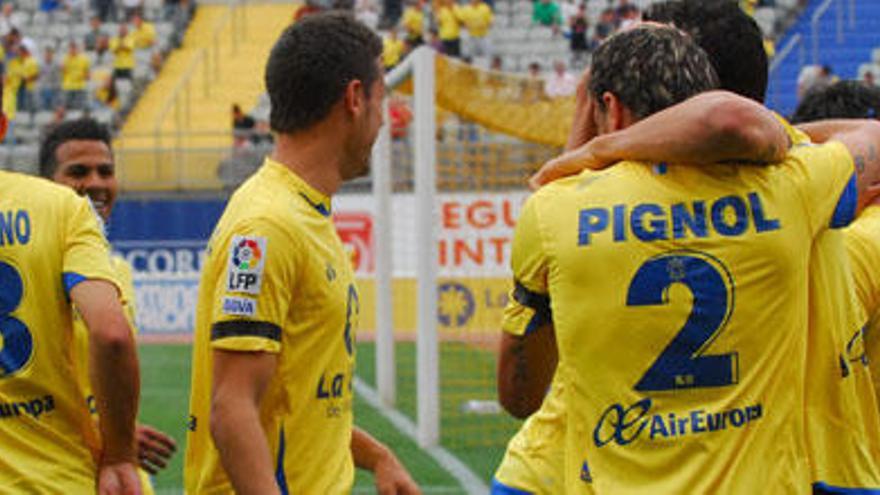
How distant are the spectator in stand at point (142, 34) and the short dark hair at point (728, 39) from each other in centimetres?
2967

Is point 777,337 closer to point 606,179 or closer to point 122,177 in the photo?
point 606,179

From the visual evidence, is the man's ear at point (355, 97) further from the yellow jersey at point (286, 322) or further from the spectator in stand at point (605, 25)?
the spectator in stand at point (605, 25)

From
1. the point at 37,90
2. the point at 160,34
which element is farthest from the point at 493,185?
the point at 160,34

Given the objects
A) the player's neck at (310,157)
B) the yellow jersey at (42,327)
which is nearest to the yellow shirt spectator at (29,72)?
the yellow jersey at (42,327)

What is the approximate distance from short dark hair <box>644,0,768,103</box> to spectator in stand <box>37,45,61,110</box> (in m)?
27.6

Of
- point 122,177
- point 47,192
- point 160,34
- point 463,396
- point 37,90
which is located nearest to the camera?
point 47,192

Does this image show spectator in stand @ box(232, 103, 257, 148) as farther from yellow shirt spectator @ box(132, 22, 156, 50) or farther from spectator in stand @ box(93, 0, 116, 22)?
spectator in stand @ box(93, 0, 116, 22)

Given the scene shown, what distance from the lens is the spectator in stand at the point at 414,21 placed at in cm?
2981

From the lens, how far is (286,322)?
11.8 ft

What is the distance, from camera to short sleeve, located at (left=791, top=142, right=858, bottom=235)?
3.46m

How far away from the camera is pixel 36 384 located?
414 cm

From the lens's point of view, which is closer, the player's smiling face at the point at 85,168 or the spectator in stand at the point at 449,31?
the player's smiling face at the point at 85,168

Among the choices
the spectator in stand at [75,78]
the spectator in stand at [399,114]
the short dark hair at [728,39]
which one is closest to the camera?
the short dark hair at [728,39]

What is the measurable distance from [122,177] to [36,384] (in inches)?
839
